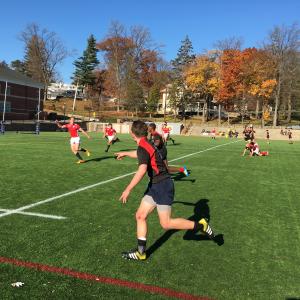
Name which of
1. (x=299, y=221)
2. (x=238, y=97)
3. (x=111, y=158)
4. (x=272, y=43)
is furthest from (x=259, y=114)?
(x=299, y=221)

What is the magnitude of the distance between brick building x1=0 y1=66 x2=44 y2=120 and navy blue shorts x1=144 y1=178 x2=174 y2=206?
58232mm

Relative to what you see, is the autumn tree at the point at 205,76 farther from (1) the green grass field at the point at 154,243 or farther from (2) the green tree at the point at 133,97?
(1) the green grass field at the point at 154,243

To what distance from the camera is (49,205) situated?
8766mm

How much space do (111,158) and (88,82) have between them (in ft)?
262

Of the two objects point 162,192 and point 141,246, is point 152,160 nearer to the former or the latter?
point 162,192

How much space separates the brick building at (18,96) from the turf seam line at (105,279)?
5831 cm

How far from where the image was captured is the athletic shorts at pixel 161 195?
19.0 ft

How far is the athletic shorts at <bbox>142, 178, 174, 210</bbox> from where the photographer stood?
5789 millimetres

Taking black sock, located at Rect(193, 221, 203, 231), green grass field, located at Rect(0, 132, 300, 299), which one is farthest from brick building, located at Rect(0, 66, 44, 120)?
black sock, located at Rect(193, 221, 203, 231)

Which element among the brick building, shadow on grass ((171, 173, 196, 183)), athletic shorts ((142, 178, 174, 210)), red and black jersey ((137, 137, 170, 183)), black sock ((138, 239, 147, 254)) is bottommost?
black sock ((138, 239, 147, 254))

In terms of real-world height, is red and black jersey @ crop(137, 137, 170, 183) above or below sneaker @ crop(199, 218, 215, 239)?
above

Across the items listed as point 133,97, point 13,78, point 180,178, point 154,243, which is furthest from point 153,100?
point 154,243

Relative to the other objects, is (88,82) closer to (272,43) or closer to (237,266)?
(272,43)

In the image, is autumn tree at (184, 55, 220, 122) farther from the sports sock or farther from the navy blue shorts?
the sports sock
